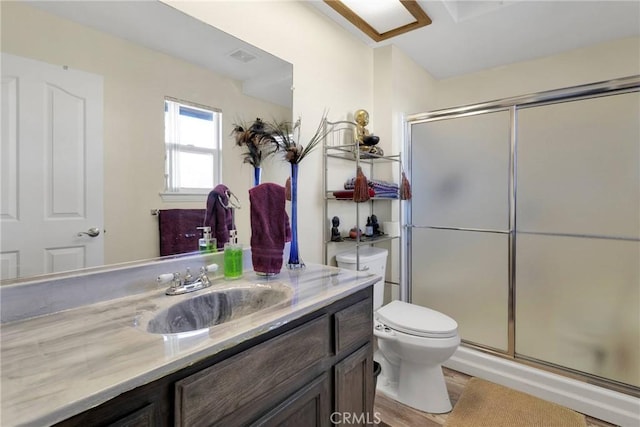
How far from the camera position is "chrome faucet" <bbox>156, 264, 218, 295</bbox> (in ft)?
3.43

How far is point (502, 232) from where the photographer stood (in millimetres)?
2082

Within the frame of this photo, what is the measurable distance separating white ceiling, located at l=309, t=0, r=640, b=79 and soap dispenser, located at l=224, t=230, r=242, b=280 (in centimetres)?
145

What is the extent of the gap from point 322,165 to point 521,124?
1.35m

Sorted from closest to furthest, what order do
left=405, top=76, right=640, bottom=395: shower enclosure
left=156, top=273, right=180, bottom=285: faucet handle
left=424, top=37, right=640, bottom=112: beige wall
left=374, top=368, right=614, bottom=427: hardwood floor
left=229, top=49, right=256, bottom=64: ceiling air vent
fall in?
left=156, top=273, right=180, bottom=285: faucet handle, left=229, top=49, right=256, bottom=64: ceiling air vent, left=374, top=368, right=614, bottom=427: hardwood floor, left=405, top=76, right=640, bottom=395: shower enclosure, left=424, top=37, right=640, bottom=112: beige wall

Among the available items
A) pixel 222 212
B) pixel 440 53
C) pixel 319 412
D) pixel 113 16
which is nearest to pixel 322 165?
pixel 222 212

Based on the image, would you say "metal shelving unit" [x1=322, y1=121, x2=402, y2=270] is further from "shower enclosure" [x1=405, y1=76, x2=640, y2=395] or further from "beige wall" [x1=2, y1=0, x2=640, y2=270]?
"shower enclosure" [x1=405, y1=76, x2=640, y2=395]

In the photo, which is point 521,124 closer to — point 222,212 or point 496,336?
point 496,336

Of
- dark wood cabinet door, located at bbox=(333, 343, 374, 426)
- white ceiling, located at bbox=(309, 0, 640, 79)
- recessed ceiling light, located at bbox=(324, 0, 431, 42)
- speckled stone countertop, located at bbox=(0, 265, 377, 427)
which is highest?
white ceiling, located at bbox=(309, 0, 640, 79)

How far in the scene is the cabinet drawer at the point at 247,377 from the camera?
2.10ft

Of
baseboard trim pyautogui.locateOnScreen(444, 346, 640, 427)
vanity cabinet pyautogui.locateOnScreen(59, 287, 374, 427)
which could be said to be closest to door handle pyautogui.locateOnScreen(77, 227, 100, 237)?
vanity cabinet pyautogui.locateOnScreen(59, 287, 374, 427)

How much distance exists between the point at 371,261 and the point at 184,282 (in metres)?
1.20

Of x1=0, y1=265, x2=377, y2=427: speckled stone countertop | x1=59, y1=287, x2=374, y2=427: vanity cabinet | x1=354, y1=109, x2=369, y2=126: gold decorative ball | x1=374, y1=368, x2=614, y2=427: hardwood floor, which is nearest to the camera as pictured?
x1=0, y1=265, x2=377, y2=427: speckled stone countertop

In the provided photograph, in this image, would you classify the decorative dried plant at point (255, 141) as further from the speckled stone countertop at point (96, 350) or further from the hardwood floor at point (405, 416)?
the hardwood floor at point (405, 416)

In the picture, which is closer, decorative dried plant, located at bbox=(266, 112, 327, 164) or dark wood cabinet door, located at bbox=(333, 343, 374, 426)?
dark wood cabinet door, located at bbox=(333, 343, 374, 426)
